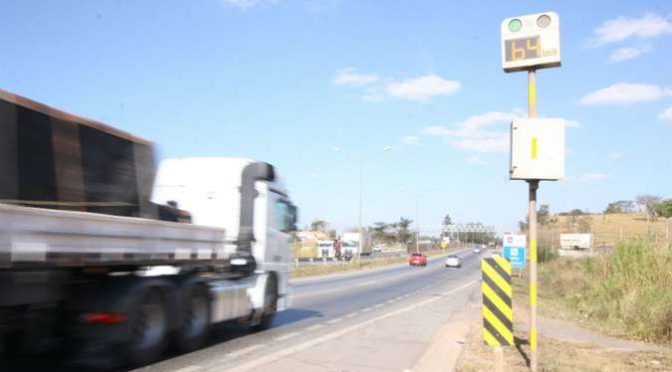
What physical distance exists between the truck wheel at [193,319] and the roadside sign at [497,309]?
14.8ft

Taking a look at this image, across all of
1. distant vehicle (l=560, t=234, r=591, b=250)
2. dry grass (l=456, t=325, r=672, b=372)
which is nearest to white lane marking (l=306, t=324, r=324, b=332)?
dry grass (l=456, t=325, r=672, b=372)

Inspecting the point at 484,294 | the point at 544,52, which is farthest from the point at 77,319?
the point at 544,52

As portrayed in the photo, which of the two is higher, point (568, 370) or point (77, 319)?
point (77, 319)

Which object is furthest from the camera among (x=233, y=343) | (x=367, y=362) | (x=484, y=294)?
(x=233, y=343)

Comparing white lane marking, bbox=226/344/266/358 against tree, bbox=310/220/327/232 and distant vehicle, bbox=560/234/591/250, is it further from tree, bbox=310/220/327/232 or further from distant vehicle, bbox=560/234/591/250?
tree, bbox=310/220/327/232

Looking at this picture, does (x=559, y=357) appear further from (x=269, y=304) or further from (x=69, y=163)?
(x=69, y=163)

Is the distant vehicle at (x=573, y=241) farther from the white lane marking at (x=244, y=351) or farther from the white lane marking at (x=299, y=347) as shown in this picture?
the white lane marking at (x=244, y=351)

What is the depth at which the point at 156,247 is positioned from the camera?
354 inches

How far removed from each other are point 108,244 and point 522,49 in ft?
18.1

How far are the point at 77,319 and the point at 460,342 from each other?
671cm

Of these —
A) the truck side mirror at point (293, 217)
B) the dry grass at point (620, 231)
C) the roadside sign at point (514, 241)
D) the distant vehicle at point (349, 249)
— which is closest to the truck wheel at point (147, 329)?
the truck side mirror at point (293, 217)

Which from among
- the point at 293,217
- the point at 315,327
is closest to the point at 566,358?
the point at 315,327

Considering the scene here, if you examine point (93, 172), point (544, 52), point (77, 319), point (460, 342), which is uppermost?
point (544, 52)

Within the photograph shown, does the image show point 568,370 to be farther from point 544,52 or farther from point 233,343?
point 233,343
